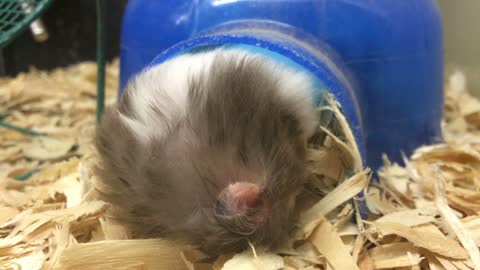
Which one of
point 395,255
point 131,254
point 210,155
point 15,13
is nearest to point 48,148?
point 15,13

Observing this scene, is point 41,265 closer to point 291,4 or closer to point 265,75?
point 265,75

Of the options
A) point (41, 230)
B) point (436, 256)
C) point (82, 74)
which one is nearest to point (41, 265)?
point (41, 230)

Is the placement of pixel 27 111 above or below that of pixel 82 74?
below

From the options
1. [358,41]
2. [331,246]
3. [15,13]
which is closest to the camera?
[331,246]

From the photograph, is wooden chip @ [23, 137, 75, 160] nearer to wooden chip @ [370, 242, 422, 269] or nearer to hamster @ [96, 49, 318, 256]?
hamster @ [96, 49, 318, 256]

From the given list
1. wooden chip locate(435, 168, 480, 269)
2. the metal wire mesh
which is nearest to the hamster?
wooden chip locate(435, 168, 480, 269)

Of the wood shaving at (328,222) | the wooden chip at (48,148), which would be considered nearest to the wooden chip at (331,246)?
the wood shaving at (328,222)

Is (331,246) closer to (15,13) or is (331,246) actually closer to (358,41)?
(358,41)
